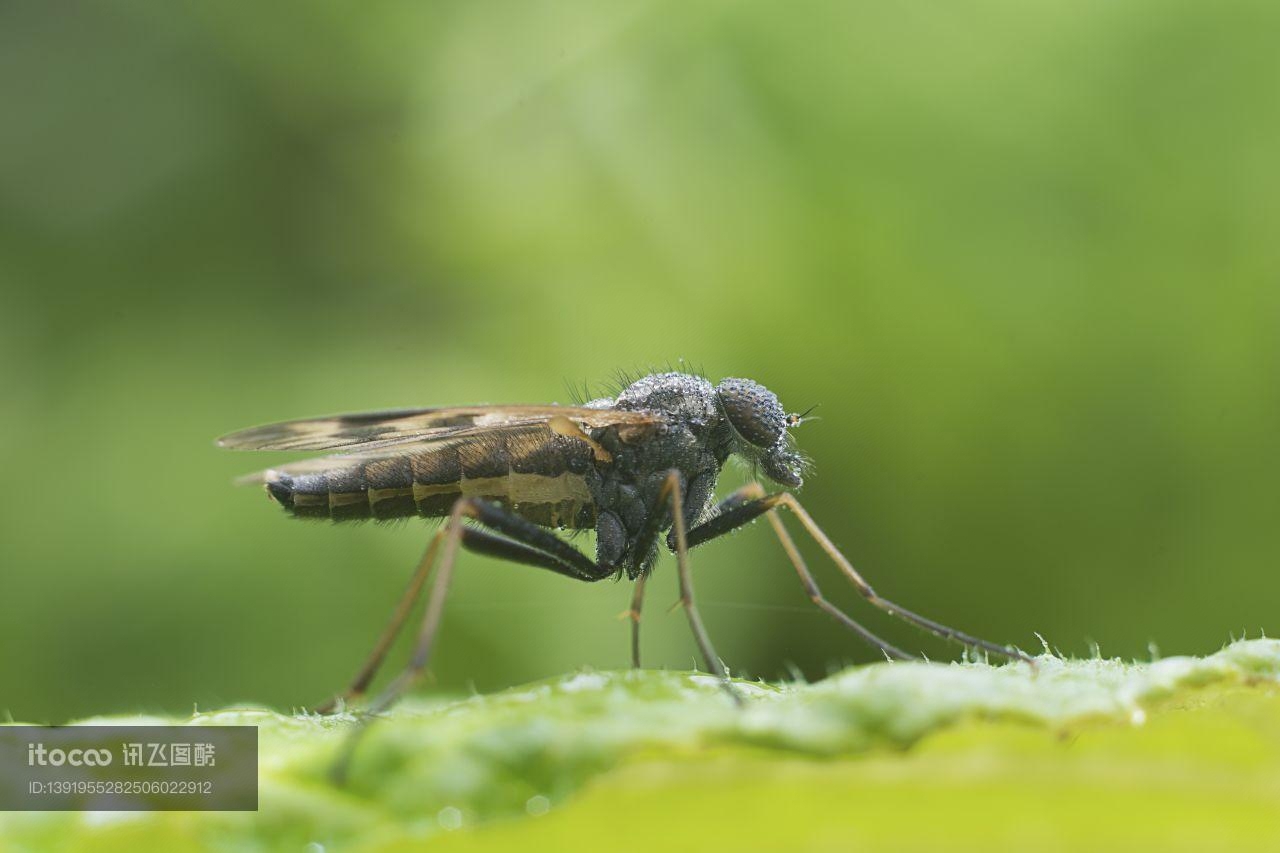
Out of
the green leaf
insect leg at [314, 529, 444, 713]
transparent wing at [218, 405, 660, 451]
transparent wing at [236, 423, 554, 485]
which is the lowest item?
insect leg at [314, 529, 444, 713]

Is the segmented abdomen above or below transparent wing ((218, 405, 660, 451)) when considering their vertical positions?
below

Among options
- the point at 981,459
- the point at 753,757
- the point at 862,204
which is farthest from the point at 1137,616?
the point at 753,757

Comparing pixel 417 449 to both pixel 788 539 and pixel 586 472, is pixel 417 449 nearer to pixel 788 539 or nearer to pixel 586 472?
pixel 586 472

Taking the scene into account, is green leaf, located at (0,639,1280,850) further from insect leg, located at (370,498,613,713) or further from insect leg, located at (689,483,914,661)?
insect leg, located at (689,483,914,661)

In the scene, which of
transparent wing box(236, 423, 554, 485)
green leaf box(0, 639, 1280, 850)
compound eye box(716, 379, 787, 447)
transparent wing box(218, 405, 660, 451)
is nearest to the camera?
green leaf box(0, 639, 1280, 850)

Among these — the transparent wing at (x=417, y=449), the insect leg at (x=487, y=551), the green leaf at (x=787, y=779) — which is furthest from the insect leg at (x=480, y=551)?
the green leaf at (x=787, y=779)

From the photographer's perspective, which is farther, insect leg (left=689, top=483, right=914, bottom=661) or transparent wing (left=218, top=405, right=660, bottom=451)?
insect leg (left=689, top=483, right=914, bottom=661)

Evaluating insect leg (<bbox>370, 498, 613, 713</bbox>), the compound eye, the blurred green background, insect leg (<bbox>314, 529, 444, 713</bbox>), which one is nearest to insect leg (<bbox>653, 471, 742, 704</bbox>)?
insect leg (<bbox>370, 498, 613, 713</bbox>)
